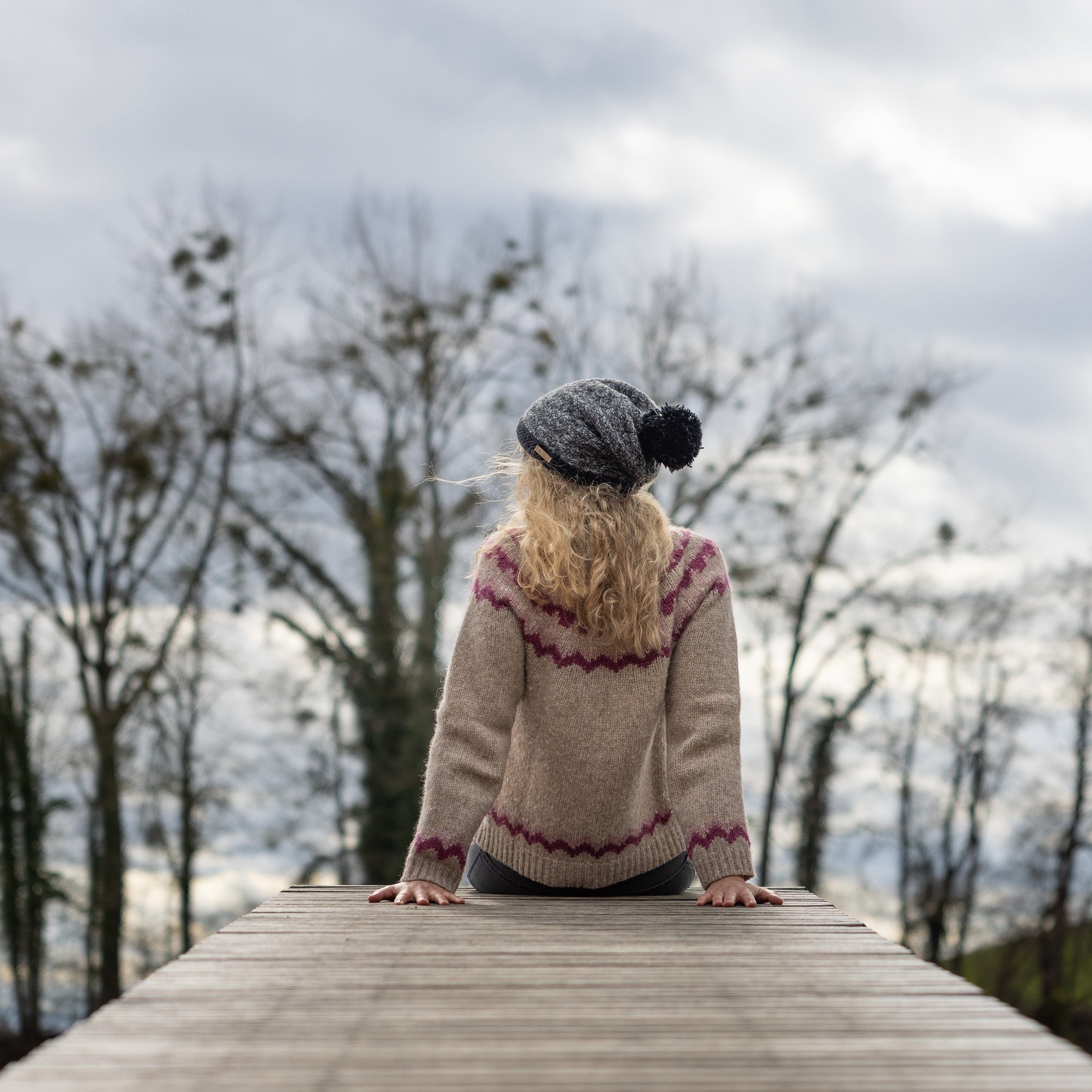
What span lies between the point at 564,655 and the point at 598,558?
253 millimetres

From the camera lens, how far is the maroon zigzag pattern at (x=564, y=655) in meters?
2.70

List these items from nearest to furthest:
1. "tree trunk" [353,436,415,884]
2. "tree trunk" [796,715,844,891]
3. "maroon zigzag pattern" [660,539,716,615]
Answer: "maroon zigzag pattern" [660,539,716,615] < "tree trunk" [353,436,415,884] < "tree trunk" [796,715,844,891]

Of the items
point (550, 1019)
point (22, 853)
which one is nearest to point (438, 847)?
point (550, 1019)

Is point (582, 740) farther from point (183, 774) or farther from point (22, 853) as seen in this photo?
point (22, 853)

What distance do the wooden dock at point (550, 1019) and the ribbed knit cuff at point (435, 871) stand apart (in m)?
0.31

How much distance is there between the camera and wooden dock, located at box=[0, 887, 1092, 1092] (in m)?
1.40

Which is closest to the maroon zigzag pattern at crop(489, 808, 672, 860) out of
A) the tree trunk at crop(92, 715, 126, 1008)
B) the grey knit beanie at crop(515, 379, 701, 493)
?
the grey knit beanie at crop(515, 379, 701, 493)

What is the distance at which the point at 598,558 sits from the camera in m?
2.65

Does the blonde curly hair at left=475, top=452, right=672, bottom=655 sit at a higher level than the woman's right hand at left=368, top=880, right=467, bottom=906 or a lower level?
higher

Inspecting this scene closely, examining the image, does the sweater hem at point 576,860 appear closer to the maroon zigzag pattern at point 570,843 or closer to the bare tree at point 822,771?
the maroon zigzag pattern at point 570,843

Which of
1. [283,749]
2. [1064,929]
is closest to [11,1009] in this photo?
[283,749]

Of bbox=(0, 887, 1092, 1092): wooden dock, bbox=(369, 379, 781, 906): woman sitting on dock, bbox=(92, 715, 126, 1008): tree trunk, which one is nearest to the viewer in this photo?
bbox=(0, 887, 1092, 1092): wooden dock

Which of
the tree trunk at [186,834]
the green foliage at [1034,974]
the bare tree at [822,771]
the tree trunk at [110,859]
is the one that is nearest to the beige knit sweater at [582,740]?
the tree trunk at [110,859]

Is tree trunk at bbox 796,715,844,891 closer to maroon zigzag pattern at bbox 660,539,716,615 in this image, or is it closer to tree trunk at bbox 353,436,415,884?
tree trunk at bbox 353,436,415,884
